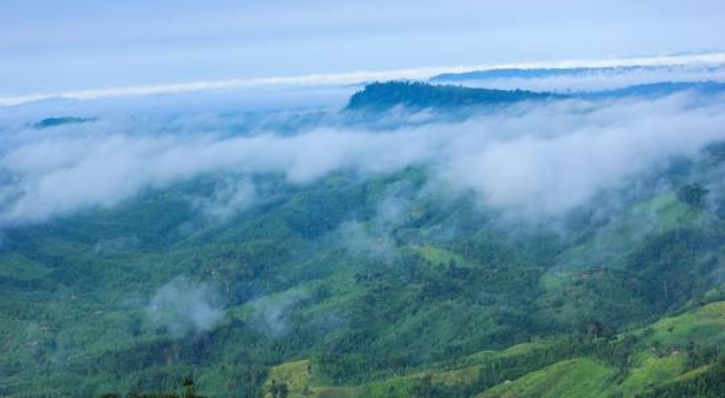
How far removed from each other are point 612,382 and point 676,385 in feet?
66.9

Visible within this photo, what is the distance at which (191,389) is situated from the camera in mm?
108500

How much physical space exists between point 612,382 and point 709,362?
20947 millimetres

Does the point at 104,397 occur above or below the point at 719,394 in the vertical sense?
above

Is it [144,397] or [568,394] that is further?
[568,394]

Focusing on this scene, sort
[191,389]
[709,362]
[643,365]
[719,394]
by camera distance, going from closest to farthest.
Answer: [191,389] → [719,394] → [709,362] → [643,365]

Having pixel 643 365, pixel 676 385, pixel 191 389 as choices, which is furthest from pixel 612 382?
pixel 191 389

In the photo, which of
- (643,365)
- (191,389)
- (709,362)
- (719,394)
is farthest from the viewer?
(643,365)

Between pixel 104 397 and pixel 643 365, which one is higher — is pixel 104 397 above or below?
above

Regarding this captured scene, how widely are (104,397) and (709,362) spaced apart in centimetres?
12874

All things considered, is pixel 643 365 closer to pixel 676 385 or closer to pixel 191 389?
pixel 676 385

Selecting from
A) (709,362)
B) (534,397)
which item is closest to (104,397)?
(534,397)

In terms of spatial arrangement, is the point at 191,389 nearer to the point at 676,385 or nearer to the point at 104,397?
the point at 104,397

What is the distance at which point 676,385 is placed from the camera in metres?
179

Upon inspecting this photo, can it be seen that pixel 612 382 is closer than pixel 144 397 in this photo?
No
